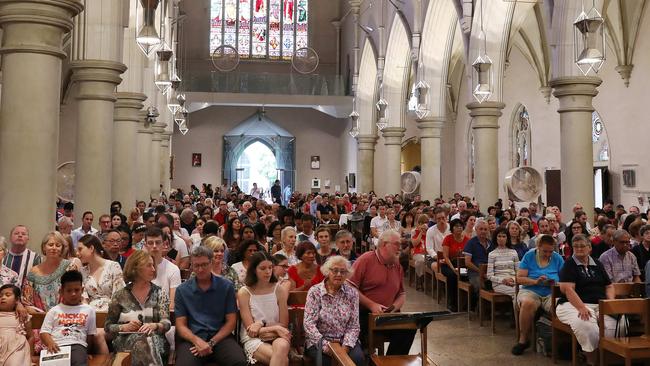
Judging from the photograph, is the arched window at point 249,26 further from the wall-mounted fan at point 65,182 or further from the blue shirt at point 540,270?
the blue shirt at point 540,270

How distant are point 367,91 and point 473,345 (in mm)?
21207

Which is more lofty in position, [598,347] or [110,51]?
[110,51]

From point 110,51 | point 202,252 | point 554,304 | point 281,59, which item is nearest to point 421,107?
point 110,51

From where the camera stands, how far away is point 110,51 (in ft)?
34.9

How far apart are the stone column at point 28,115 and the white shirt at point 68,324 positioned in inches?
101

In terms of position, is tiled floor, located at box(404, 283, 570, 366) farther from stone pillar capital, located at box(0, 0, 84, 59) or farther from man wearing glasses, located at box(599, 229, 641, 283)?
stone pillar capital, located at box(0, 0, 84, 59)

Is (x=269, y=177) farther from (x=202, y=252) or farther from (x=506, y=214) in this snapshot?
(x=202, y=252)

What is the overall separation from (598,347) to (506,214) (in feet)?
19.0

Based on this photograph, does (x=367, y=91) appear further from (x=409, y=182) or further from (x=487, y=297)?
(x=487, y=297)

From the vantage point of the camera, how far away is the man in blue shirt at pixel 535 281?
7.20 m

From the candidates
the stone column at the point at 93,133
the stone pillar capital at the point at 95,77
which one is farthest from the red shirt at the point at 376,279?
the stone pillar capital at the point at 95,77

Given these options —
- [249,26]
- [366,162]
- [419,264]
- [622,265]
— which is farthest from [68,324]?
[249,26]

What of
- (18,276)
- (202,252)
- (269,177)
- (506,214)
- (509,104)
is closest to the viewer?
(202,252)

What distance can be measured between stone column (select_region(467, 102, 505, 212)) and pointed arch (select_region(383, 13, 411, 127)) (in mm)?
8333
